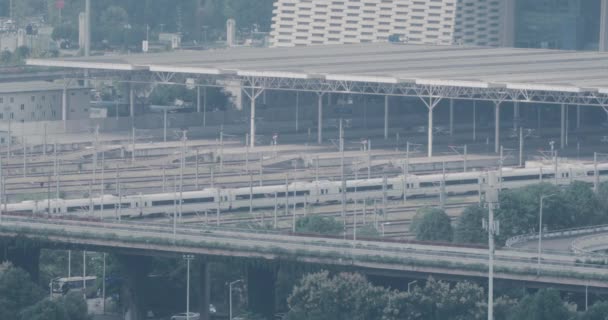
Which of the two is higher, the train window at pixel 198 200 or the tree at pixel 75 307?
the train window at pixel 198 200

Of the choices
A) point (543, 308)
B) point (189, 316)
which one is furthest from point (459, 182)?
point (543, 308)

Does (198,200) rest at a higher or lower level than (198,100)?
lower

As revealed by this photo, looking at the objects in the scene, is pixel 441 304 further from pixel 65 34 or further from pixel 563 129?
pixel 65 34

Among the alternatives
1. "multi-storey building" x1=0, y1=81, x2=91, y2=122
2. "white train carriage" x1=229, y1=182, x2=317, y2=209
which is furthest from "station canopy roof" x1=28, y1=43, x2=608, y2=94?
"white train carriage" x1=229, y1=182, x2=317, y2=209

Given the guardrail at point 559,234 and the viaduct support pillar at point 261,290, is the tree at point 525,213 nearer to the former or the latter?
the guardrail at point 559,234

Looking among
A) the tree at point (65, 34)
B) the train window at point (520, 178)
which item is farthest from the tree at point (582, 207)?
the tree at point (65, 34)

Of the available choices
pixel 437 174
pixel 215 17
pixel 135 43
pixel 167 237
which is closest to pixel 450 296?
pixel 167 237

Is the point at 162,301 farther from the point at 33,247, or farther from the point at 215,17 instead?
the point at 215,17
